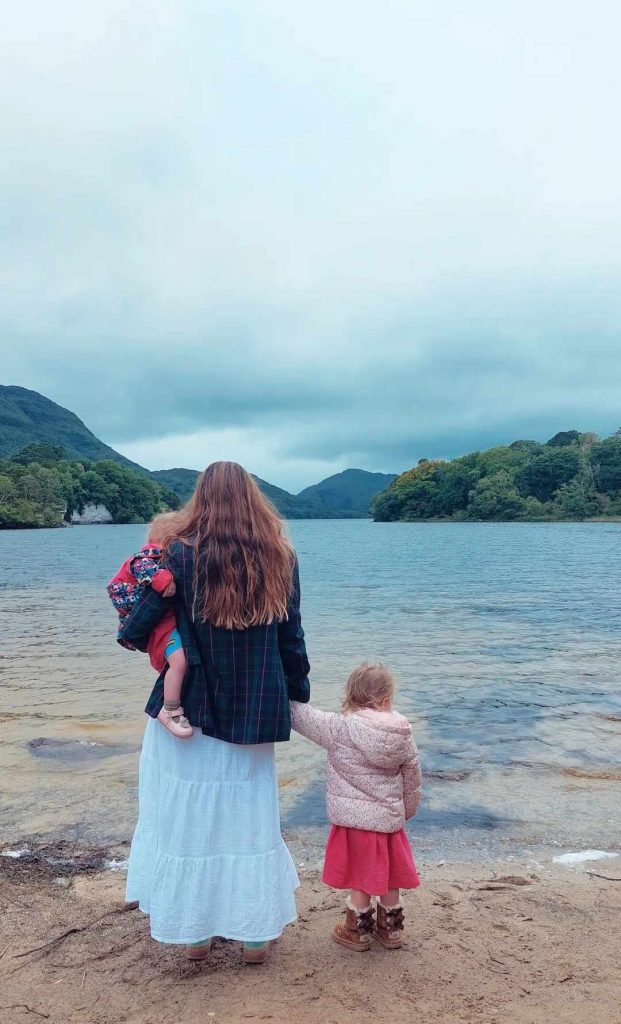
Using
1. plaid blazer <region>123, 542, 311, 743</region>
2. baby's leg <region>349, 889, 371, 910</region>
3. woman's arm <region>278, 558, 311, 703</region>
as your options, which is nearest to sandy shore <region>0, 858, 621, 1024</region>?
baby's leg <region>349, 889, 371, 910</region>

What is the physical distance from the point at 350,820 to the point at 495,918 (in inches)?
53.1

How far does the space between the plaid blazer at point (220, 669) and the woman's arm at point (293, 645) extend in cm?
12

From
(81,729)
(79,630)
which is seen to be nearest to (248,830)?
(81,729)

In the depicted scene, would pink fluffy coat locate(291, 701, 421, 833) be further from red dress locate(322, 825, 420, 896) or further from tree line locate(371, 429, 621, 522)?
tree line locate(371, 429, 621, 522)

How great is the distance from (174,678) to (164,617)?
1.04 feet

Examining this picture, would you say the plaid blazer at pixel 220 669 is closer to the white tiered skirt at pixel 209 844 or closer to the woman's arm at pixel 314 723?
Result: the white tiered skirt at pixel 209 844

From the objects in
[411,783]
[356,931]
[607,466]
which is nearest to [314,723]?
[411,783]

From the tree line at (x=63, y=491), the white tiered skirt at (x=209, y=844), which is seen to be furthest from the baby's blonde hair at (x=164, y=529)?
the tree line at (x=63, y=491)

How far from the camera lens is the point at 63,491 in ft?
506

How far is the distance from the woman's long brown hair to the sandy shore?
1867 millimetres

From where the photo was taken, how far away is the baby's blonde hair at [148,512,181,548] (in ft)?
12.5

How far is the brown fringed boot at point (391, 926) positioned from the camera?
4.12 m

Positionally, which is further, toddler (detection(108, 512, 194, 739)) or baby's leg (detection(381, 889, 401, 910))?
A: baby's leg (detection(381, 889, 401, 910))

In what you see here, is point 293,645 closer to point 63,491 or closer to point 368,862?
point 368,862
